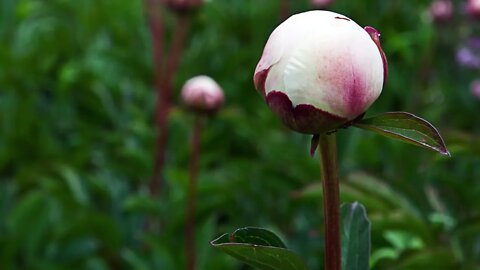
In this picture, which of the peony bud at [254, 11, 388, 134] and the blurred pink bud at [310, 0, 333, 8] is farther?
the blurred pink bud at [310, 0, 333, 8]

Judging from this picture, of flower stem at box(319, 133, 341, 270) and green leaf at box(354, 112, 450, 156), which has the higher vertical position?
green leaf at box(354, 112, 450, 156)

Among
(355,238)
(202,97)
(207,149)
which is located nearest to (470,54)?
(207,149)

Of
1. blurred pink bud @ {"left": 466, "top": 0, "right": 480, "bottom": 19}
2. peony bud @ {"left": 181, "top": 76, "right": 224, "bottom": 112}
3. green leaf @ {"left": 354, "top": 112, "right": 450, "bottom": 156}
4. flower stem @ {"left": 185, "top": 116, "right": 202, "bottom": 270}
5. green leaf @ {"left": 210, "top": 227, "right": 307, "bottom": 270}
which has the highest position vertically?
blurred pink bud @ {"left": 466, "top": 0, "right": 480, "bottom": 19}

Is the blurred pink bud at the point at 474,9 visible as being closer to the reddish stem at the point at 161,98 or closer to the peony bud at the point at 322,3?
the peony bud at the point at 322,3

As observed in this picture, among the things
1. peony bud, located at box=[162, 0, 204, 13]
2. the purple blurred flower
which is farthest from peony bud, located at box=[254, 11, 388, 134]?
the purple blurred flower

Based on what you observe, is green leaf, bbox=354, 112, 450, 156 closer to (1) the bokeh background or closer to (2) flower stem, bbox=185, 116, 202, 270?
(1) the bokeh background

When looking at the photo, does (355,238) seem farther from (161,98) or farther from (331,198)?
(161,98)

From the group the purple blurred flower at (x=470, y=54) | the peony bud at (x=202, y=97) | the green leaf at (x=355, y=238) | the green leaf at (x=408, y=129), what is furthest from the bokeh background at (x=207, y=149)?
the green leaf at (x=408, y=129)
